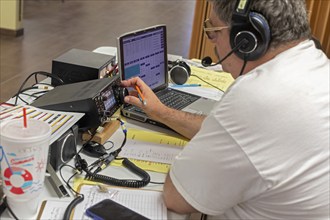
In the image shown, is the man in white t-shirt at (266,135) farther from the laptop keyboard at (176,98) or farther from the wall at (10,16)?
the wall at (10,16)

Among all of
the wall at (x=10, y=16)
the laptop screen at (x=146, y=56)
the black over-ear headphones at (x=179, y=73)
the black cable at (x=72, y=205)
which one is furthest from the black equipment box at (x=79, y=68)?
the wall at (x=10, y=16)

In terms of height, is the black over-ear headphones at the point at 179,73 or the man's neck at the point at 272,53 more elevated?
the man's neck at the point at 272,53

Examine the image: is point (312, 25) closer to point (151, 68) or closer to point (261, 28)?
point (151, 68)

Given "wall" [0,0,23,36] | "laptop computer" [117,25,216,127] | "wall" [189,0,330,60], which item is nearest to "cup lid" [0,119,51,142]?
"laptop computer" [117,25,216,127]

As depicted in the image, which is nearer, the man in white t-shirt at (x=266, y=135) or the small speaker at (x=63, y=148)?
the man in white t-shirt at (x=266, y=135)

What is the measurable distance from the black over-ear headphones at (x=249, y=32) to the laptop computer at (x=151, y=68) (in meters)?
0.57

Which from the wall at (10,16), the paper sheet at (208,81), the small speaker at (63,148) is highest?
the small speaker at (63,148)

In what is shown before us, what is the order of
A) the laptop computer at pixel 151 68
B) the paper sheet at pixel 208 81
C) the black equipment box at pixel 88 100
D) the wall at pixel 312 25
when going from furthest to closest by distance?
Result: 1. the wall at pixel 312 25
2. the paper sheet at pixel 208 81
3. the laptop computer at pixel 151 68
4. the black equipment box at pixel 88 100

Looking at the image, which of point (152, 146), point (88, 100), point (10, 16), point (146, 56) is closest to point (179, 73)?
point (146, 56)

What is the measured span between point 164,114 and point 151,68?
376 mm

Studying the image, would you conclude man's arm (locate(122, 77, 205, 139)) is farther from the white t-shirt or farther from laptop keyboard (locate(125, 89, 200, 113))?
the white t-shirt

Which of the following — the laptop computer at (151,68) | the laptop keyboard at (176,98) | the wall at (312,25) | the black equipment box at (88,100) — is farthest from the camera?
the wall at (312,25)

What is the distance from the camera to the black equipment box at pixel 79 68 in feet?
5.52

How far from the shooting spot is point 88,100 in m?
1.32
